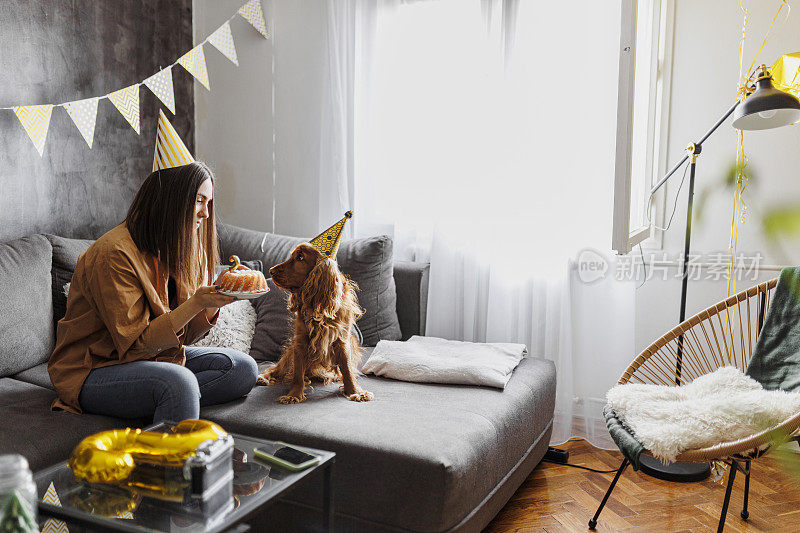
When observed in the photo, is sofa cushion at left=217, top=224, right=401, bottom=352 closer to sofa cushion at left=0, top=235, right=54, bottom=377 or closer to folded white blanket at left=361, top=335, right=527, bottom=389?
folded white blanket at left=361, top=335, right=527, bottom=389

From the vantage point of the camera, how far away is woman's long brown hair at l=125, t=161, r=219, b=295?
72.2 inches

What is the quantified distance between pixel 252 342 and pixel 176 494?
118 cm

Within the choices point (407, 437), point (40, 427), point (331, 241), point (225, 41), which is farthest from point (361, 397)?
point (225, 41)

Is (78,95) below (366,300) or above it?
above

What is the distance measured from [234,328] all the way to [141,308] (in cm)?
62

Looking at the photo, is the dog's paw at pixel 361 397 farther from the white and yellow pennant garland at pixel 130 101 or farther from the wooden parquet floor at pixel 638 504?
the white and yellow pennant garland at pixel 130 101

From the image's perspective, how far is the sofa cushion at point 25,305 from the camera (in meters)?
2.14

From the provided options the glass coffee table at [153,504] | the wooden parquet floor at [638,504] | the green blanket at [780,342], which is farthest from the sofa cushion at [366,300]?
the green blanket at [780,342]

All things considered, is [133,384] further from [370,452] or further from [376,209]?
[376,209]

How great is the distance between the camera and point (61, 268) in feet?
7.82

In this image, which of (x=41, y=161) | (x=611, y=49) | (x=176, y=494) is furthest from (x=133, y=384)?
(x=611, y=49)

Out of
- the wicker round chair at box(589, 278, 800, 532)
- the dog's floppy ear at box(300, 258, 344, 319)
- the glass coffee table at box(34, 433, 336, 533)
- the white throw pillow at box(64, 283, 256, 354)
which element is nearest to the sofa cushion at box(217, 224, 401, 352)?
the white throw pillow at box(64, 283, 256, 354)

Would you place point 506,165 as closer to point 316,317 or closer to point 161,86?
point 316,317

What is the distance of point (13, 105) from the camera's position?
2434mm
